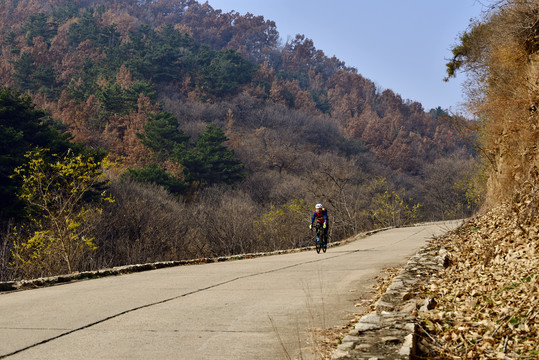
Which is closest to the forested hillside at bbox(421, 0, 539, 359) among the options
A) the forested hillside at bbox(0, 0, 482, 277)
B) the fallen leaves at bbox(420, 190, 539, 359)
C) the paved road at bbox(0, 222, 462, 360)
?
the fallen leaves at bbox(420, 190, 539, 359)

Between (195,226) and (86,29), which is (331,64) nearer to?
(86,29)

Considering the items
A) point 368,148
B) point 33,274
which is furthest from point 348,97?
point 33,274

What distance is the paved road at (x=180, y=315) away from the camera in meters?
5.43

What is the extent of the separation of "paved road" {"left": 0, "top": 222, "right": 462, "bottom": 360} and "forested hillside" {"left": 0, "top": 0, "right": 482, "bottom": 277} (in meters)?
9.90

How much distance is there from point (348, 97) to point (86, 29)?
5488 centimetres

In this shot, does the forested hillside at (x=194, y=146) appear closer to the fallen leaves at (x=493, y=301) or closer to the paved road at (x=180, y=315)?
the paved road at (x=180, y=315)

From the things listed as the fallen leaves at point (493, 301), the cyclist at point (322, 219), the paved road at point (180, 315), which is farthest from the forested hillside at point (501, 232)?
the cyclist at point (322, 219)

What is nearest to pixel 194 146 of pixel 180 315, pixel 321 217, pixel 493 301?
pixel 321 217

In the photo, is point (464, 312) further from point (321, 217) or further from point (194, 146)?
point (194, 146)

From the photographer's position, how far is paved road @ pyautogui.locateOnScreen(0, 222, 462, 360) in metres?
5.43

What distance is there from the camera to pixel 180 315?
7.13 m

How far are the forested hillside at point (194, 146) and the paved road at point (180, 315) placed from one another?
9.90 meters

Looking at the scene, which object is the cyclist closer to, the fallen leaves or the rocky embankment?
the fallen leaves

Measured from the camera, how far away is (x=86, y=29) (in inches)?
3585
